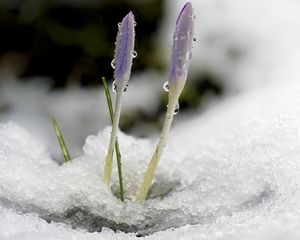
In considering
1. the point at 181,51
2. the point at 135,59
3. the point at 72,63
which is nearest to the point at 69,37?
the point at 72,63

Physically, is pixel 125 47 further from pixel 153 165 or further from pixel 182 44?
pixel 153 165

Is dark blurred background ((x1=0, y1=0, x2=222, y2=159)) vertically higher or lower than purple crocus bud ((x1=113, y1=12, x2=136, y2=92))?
lower

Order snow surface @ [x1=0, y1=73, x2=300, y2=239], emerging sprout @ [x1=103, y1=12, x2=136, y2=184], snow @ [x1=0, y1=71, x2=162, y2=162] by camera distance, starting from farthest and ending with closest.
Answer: snow @ [x1=0, y1=71, x2=162, y2=162] < emerging sprout @ [x1=103, y1=12, x2=136, y2=184] < snow surface @ [x1=0, y1=73, x2=300, y2=239]

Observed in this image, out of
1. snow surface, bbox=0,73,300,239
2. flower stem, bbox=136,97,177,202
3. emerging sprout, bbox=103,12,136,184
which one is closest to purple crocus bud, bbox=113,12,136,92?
emerging sprout, bbox=103,12,136,184

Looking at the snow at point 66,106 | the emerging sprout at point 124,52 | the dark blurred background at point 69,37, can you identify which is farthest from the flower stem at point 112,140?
the dark blurred background at point 69,37

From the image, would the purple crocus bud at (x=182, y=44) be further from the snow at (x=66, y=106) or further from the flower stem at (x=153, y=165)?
the snow at (x=66, y=106)

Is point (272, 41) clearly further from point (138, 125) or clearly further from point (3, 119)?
point (3, 119)

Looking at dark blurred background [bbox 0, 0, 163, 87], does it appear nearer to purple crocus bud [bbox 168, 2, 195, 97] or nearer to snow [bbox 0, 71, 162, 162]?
snow [bbox 0, 71, 162, 162]
